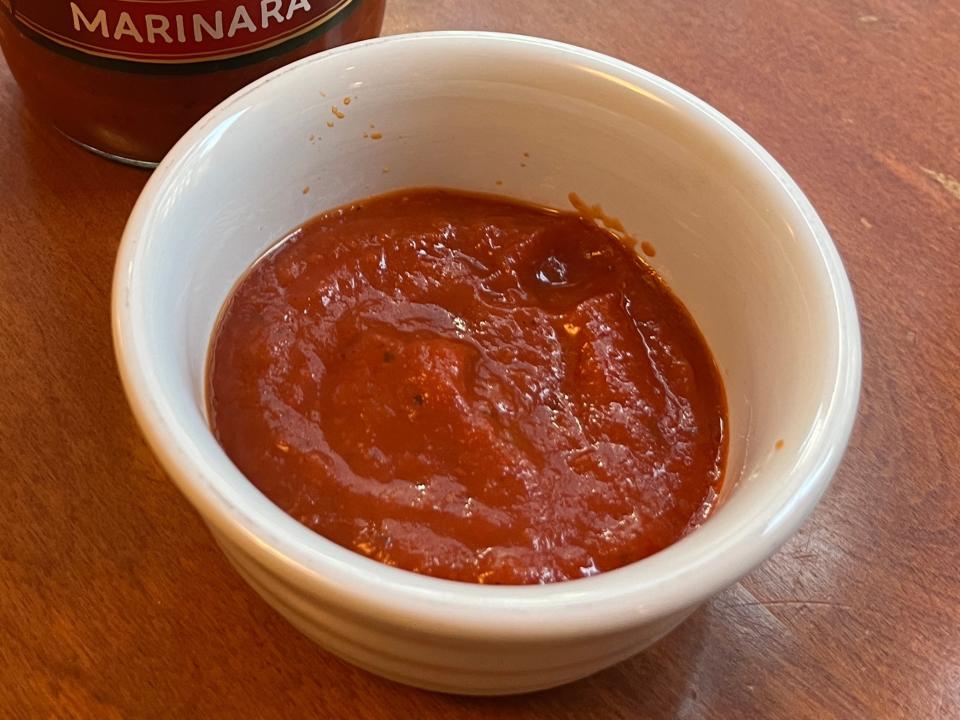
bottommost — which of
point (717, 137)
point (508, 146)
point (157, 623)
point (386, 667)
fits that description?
point (157, 623)

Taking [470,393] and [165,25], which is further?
[165,25]

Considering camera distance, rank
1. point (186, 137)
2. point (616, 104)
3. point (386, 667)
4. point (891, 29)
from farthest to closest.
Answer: point (891, 29), point (616, 104), point (186, 137), point (386, 667)

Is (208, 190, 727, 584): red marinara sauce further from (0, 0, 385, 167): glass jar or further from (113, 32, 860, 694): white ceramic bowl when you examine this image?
(0, 0, 385, 167): glass jar

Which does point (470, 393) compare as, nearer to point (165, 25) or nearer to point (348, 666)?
point (348, 666)

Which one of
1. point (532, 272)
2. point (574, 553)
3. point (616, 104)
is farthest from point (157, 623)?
point (616, 104)

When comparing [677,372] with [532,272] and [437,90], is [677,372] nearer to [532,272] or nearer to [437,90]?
[532,272]

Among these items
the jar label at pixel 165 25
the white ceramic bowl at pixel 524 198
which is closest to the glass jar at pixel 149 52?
the jar label at pixel 165 25

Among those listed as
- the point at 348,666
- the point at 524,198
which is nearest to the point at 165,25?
the point at 524,198
